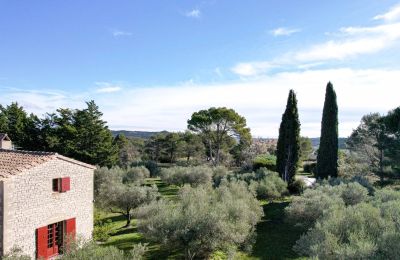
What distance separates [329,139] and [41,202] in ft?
80.8

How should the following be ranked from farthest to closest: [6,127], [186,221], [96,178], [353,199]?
[6,127] → [96,178] → [353,199] → [186,221]

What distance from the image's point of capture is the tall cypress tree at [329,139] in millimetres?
30453

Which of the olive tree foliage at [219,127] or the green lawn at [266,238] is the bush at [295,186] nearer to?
the green lawn at [266,238]

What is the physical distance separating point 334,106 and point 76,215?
24208 mm

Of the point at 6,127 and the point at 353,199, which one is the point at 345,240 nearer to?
the point at 353,199

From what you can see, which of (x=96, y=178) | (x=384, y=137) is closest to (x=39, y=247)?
(x=96, y=178)

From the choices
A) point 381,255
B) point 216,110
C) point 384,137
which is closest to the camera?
point 381,255

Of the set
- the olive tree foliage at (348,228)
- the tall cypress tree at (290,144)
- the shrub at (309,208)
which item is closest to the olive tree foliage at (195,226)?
the olive tree foliage at (348,228)

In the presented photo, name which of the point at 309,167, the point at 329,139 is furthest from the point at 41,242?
the point at 309,167

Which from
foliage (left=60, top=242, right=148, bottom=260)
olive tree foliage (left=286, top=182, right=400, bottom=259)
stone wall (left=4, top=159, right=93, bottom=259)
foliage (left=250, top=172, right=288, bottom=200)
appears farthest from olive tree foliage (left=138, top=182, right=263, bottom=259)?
foliage (left=250, top=172, right=288, bottom=200)

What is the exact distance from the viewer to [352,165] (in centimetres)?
3472

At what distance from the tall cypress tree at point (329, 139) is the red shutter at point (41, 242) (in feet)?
78.4

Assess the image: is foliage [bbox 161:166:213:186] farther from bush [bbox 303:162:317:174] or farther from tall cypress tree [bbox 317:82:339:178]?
bush [bbox 303:162:317:174]

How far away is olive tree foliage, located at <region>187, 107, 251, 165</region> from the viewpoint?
153ft
